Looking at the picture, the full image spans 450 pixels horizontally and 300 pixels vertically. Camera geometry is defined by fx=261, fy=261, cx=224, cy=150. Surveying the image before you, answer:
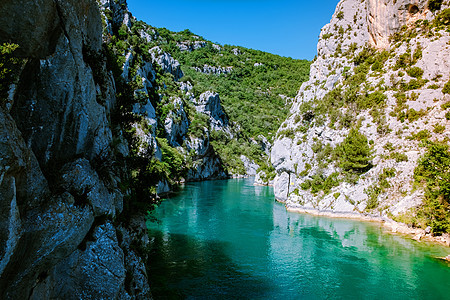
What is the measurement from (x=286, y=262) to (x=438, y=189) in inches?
634

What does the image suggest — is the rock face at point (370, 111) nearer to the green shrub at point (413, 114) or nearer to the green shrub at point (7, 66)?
the green shrub at point (413, 114)

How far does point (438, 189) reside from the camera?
22.9 metres

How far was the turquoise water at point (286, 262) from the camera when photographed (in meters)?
13.6

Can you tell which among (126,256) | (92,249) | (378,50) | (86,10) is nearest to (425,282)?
(126,256)

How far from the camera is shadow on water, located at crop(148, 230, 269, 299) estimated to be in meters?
12.9

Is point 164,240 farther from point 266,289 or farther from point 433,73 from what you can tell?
point 433,73

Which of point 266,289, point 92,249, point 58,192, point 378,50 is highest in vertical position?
point 378,50

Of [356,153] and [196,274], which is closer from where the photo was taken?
[196,274]

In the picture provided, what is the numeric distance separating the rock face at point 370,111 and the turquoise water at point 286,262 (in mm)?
6041

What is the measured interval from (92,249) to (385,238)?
24.3 m

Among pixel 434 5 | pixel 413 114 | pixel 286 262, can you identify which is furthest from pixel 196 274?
pixel 434 5

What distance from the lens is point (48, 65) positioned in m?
7.49

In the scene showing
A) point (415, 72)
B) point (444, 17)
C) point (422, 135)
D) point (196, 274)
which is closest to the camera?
point (196, 274)

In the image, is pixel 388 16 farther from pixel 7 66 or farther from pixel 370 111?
pixel 7 66
